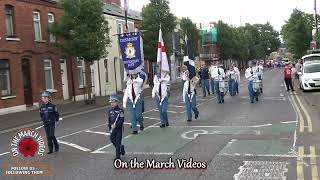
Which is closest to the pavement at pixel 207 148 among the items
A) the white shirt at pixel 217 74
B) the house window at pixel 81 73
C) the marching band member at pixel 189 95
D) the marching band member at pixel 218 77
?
the marching band member at pixel 189 95

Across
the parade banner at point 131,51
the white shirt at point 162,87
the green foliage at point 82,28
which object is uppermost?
the green foliage at point 82,28

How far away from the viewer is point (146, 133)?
14.0 meters

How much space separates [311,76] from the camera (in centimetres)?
2794

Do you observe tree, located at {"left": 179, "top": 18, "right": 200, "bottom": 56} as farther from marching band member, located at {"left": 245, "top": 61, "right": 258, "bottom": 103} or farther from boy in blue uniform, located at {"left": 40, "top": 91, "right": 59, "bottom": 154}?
boy in blue uniform, located at {"left": 40, "top": 91, "right": 59, "bottom": 154}

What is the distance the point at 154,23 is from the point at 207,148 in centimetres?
3252

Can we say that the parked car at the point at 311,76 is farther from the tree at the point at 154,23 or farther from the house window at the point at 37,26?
the tree at the point at 154,23

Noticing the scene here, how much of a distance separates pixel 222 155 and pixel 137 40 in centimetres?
868

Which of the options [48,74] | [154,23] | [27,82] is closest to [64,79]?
[48,74]

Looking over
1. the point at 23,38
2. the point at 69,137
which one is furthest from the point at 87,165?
the point at 23,38

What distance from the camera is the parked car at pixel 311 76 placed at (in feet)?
91.5

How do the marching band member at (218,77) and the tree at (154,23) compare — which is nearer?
the marching band member at (218,77)

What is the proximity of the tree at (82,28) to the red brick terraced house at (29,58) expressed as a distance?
1.62m

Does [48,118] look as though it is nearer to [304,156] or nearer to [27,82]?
[304,156]

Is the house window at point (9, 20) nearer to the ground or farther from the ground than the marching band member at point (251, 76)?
farther from the ground
